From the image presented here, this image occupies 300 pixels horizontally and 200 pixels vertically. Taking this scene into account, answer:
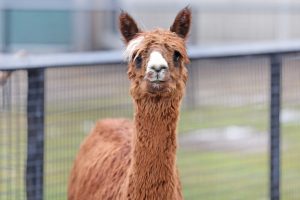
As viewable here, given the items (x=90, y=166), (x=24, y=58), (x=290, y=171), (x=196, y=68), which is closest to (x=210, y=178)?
(x=290, y=171)

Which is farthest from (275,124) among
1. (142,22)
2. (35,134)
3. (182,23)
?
(142,22)

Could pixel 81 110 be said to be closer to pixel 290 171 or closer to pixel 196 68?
pixel 290 171

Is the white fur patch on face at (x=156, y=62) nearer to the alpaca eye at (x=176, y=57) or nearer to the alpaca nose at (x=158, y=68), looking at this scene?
the alpaca nose at (x=158, y=68)

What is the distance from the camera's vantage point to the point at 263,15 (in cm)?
1933

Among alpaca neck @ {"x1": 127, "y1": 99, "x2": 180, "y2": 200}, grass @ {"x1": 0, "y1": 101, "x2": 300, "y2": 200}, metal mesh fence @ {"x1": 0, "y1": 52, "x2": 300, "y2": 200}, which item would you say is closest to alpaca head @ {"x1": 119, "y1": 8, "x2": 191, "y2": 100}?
alpaca neck @ {"x1": 127, "y1": 99, "x2": 180, "y2": 200}

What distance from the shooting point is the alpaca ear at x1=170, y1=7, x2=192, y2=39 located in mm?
5887

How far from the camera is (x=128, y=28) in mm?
5941

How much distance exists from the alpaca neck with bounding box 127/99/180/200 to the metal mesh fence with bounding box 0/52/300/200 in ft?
3.54

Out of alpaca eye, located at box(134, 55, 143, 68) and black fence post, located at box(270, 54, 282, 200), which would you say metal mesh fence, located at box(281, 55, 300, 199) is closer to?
black fence post, located at box(270, 54, 282, 200)

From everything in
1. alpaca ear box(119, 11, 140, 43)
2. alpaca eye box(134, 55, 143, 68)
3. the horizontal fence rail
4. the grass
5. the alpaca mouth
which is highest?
alpaca ear box(119, 11, 140, 43)

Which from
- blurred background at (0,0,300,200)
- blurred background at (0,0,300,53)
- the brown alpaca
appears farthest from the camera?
Result: blurred background at (0,0,300,53)

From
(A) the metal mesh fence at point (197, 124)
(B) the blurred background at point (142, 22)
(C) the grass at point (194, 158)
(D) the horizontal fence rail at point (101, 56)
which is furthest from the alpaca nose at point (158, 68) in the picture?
(B) the blurred background at point (142, 22)

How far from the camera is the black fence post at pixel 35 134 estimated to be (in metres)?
6.32

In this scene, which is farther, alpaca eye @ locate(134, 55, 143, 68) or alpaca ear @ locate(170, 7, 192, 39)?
alpaca ear @ locate(170, 7, 192, 39)
